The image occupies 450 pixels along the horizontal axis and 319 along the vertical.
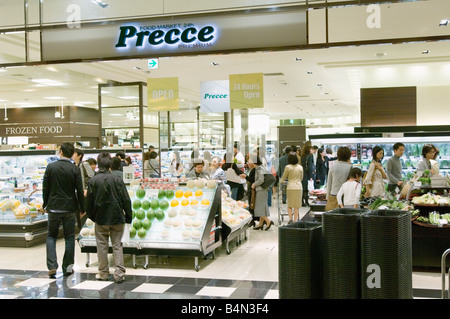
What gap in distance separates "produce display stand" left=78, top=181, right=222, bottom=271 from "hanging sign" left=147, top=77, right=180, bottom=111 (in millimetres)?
3200

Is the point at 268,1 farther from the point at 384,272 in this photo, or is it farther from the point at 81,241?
the point at 81,241

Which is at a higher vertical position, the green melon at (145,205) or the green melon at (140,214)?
the green melon at (145,205)

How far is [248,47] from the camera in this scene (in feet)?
14.6

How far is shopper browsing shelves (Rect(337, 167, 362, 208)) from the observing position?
6324mm

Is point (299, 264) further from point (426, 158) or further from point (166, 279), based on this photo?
point (426, 158)

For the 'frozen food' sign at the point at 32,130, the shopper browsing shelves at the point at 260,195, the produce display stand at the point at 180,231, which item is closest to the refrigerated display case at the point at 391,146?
the shopper browsing shelves at the point at 260,195

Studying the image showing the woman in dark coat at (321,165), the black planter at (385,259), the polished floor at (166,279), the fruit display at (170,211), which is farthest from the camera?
the woman in dark coat at (321,165)

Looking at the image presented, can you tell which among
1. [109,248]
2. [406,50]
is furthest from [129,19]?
[406,50]

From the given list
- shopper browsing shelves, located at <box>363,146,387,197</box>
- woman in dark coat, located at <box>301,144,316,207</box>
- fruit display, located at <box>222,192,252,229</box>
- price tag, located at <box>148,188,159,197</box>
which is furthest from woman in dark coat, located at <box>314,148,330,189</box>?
price tag, located at <box>148,188,159,197</box>

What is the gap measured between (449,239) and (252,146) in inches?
368

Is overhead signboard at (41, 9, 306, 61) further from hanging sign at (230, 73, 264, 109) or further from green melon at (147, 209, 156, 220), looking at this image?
hanging sign at (230, 73, 264, 109)

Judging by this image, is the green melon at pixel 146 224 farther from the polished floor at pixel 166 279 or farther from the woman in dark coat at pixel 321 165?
the woman in dark coat at pixel 321 165

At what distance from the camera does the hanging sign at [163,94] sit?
9.55 metres

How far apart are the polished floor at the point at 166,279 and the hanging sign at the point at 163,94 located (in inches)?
141
